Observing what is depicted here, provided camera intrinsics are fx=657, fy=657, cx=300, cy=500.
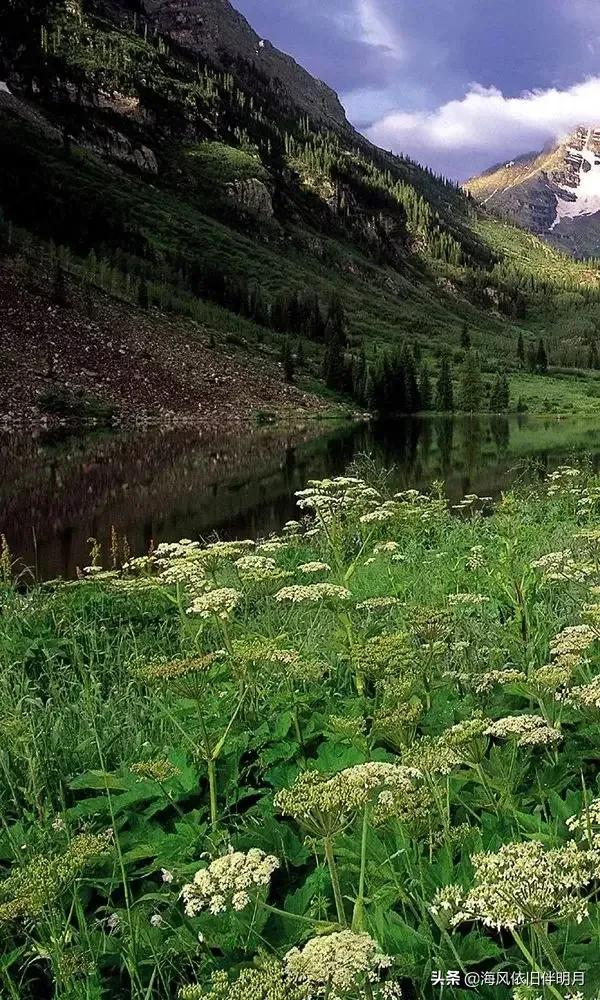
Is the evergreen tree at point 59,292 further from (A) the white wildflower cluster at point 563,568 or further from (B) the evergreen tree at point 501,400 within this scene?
(B) the evergreen tree at point 501,400

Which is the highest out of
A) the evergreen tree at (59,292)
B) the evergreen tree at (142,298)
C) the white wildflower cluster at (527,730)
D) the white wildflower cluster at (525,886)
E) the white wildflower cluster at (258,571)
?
the evergreen tree at (142,298)

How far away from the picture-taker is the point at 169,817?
3.92m

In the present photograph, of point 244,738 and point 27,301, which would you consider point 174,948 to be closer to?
point 244,738

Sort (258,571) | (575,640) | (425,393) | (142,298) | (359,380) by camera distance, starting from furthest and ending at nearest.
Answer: (425,393)
(359,380)
(142,298)
(258,571)
(575,640)

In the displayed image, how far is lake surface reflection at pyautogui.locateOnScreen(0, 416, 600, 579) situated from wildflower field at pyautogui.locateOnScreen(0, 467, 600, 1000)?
11.6 meters

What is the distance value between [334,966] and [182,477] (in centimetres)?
3433

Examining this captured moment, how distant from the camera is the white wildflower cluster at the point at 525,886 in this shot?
170cm

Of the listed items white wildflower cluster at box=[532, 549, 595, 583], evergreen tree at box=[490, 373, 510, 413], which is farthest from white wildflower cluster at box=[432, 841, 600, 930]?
evergreen tree at box=[490, 373, 510, 413]

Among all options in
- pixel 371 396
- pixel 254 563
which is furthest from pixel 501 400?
pixel 254 563

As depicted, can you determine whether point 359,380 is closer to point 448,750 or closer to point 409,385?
point 409,385

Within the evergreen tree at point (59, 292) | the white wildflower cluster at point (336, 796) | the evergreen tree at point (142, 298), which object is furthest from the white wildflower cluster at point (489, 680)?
the evergreen tree at point (142, 298)

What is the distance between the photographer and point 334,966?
1.74 meters

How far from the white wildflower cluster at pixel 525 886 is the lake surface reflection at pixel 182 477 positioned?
1490 centimetres

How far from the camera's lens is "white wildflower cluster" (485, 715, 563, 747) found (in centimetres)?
296
